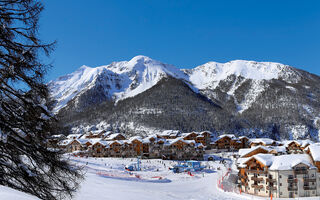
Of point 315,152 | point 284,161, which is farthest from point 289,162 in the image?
point 315,152

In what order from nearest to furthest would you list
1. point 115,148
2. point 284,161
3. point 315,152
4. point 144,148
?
point 284,161 < point 315,152 < point 115,148 < point 144,148

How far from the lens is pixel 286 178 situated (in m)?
35.3

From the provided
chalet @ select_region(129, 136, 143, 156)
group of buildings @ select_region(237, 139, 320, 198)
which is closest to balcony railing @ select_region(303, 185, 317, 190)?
group of buildings @ select_region(237, 139, 320, 198)

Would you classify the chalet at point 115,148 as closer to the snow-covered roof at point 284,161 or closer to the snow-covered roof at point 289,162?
the snow-covered roof at point 284,161

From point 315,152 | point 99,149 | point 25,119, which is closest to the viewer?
point 25,119

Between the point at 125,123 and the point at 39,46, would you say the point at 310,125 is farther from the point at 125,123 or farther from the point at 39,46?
the point at 39,46

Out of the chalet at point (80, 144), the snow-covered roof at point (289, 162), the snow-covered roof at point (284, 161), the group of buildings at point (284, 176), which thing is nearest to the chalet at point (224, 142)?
the chalet at point (80, 144)

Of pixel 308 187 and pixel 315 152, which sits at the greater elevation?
pixel 315 152

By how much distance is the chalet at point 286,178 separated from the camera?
1382 inches

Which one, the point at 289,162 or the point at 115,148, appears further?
the point at 115,148

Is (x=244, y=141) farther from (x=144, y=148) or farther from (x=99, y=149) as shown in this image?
(x=99, y=149)

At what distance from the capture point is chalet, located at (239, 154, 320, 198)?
35.1 meters

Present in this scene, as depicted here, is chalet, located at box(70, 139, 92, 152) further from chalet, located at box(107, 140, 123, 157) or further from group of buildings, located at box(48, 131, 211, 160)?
chalet, located at box(107, 140, 123, 157)

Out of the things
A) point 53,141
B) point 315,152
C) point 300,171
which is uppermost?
point 53,141
